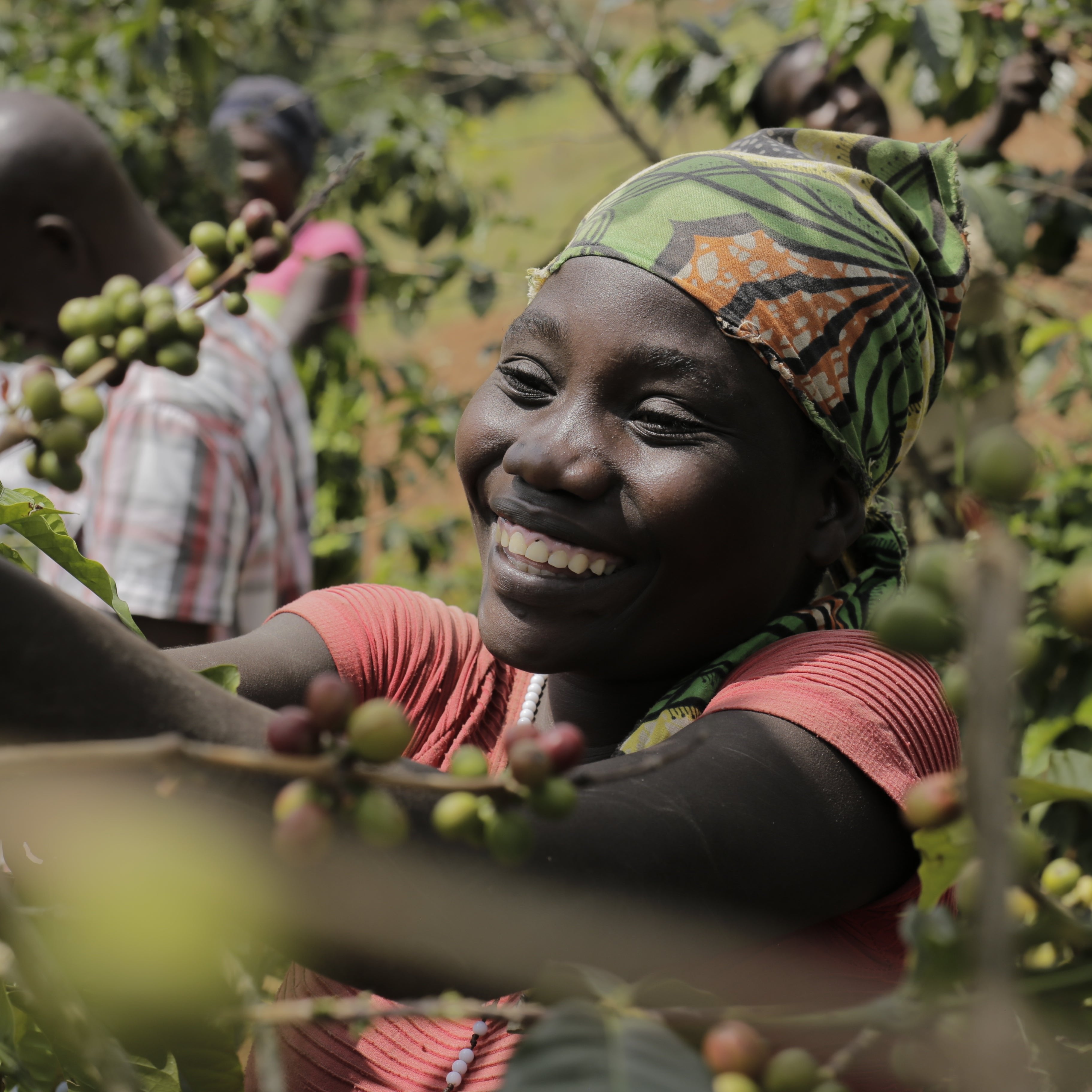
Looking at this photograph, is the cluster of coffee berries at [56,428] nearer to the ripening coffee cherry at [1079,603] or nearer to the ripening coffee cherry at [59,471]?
the ripening coffee cherry at [59,471]

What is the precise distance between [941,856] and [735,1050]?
0.65 ft

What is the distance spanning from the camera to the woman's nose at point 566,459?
133 cm

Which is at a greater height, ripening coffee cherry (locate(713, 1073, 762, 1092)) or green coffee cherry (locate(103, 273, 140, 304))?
green coffee cherry (locate(103, 273, 140, 304))

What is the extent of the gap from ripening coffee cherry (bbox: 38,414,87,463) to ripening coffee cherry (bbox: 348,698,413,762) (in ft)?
1.32

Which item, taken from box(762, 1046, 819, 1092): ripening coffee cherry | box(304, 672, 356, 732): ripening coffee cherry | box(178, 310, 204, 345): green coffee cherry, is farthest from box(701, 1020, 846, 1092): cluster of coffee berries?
box(178, 310, 204, 345): green coffee cherry

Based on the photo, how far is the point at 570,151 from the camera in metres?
21.8

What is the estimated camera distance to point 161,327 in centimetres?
102

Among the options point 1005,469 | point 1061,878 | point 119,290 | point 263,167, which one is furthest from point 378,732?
point 263,167

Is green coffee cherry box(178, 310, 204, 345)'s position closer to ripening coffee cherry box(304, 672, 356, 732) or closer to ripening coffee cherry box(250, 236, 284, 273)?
ripening coffee cherry box(250, 236, 284, 273)

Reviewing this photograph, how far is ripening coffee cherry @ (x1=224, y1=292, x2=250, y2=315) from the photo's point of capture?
1.12m

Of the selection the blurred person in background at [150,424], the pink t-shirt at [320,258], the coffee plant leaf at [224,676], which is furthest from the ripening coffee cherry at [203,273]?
the pink t-shirt at [320,258]

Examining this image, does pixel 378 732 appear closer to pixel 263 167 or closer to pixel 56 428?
pixel 56 428

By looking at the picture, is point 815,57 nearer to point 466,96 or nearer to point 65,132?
point 65,132

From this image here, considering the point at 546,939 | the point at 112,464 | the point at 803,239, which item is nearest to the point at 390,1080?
the point at 546,939
